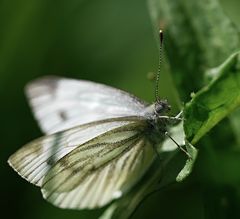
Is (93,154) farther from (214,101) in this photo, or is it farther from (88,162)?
(214,101)

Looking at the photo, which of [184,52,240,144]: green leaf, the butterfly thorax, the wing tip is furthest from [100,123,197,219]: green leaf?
the wing tip

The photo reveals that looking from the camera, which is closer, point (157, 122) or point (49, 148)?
point (49, 148)

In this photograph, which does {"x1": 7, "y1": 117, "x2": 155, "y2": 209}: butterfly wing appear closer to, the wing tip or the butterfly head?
the butterfly head

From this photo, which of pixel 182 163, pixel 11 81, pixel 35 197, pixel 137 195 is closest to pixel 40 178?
pixel 137 195

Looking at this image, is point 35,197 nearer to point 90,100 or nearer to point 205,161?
point 90,100

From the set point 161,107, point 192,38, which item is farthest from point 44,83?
point 192,38

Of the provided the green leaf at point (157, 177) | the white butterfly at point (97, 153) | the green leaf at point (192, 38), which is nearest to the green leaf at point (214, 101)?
the green leaf at point (157, 177)

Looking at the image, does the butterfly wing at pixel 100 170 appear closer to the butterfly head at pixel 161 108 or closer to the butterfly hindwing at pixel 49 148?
the butterfly hindwing at pixel 49 148
